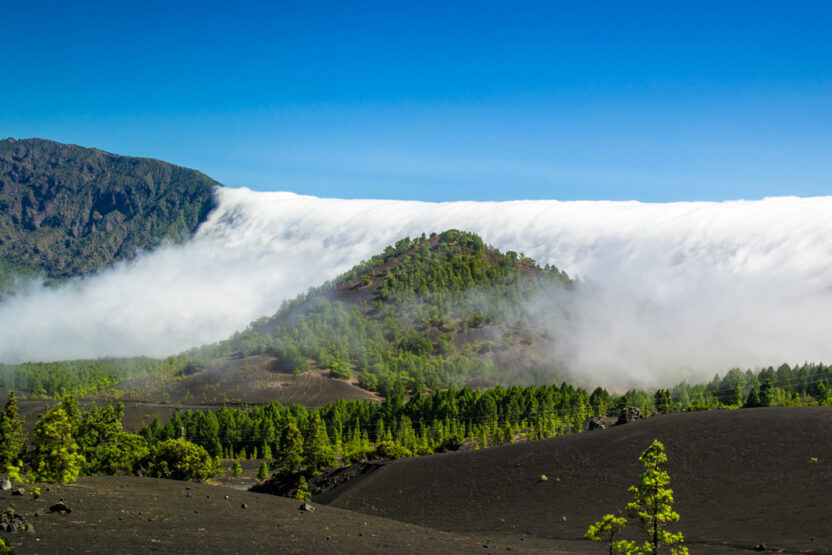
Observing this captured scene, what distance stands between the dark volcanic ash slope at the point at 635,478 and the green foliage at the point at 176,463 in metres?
18.7

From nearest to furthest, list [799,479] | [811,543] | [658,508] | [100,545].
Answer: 1. [100,545]
2. [658,508]
3. [811,543]
4. [799,479]

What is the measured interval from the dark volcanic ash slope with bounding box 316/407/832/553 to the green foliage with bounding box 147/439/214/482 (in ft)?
61.4

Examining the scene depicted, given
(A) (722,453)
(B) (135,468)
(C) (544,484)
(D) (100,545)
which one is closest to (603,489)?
(C) (544,484)

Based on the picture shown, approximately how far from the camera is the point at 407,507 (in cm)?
6675

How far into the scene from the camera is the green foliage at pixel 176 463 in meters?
82.7

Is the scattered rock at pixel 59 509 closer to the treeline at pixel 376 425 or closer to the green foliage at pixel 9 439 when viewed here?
the green foliage at pixel 9 439

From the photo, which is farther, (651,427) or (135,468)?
(135,468)

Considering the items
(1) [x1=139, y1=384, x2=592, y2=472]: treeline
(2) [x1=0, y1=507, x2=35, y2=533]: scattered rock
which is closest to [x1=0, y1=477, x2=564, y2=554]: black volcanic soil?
(2) [x1=0, y1=507, x2=35, y2=533]: scattered rock

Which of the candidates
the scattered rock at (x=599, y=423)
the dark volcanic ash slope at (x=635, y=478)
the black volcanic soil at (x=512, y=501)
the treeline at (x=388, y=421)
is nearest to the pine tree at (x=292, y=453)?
the black volcanic soil at (x=512, y=501)

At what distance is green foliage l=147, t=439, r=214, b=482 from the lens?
A: 8269 cm

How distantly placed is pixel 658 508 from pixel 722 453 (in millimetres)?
33459

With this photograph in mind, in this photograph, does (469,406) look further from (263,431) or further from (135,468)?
(135,468)

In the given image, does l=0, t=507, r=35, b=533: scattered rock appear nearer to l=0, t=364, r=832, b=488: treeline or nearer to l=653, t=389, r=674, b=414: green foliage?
l=0, t=364, r=832, b=488: treeline

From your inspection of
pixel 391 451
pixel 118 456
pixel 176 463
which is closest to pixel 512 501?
pixel 391 451
